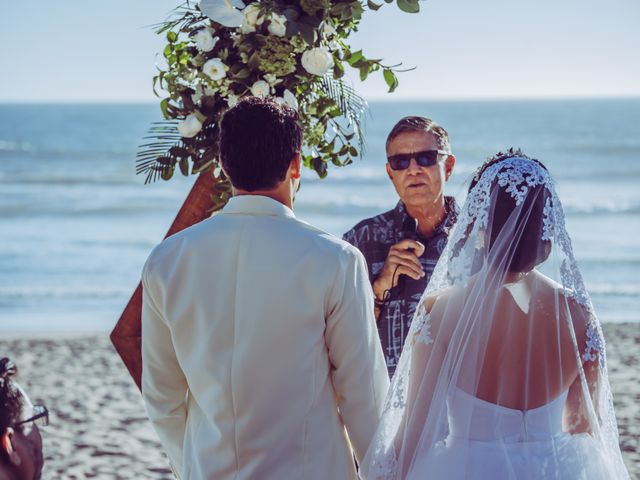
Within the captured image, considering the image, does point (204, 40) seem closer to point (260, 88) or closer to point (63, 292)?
point (260, 88)

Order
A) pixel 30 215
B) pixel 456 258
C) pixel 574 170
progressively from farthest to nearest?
pixel 574 170
pixel 30 215
pixel 456 258

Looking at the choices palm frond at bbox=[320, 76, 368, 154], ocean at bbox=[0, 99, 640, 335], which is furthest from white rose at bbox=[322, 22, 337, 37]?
ocean at bbox=[0, 99, 640, 335]

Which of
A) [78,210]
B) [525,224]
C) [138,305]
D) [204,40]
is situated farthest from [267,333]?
[78,210]

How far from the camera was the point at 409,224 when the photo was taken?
160 inches

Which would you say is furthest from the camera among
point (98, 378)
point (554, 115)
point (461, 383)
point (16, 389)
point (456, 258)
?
point (554, 115)

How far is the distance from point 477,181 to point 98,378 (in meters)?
7.05

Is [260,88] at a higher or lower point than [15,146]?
higher

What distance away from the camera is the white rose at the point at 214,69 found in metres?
3.30

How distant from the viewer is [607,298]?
14.0 meters

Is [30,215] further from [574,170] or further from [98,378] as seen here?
[574,170]

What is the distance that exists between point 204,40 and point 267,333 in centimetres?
131

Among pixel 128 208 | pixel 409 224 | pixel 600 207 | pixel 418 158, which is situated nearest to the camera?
pixel 418 158

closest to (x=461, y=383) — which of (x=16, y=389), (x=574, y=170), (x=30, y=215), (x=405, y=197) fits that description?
(x=405, y=197)

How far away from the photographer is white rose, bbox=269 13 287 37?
3199 mm
